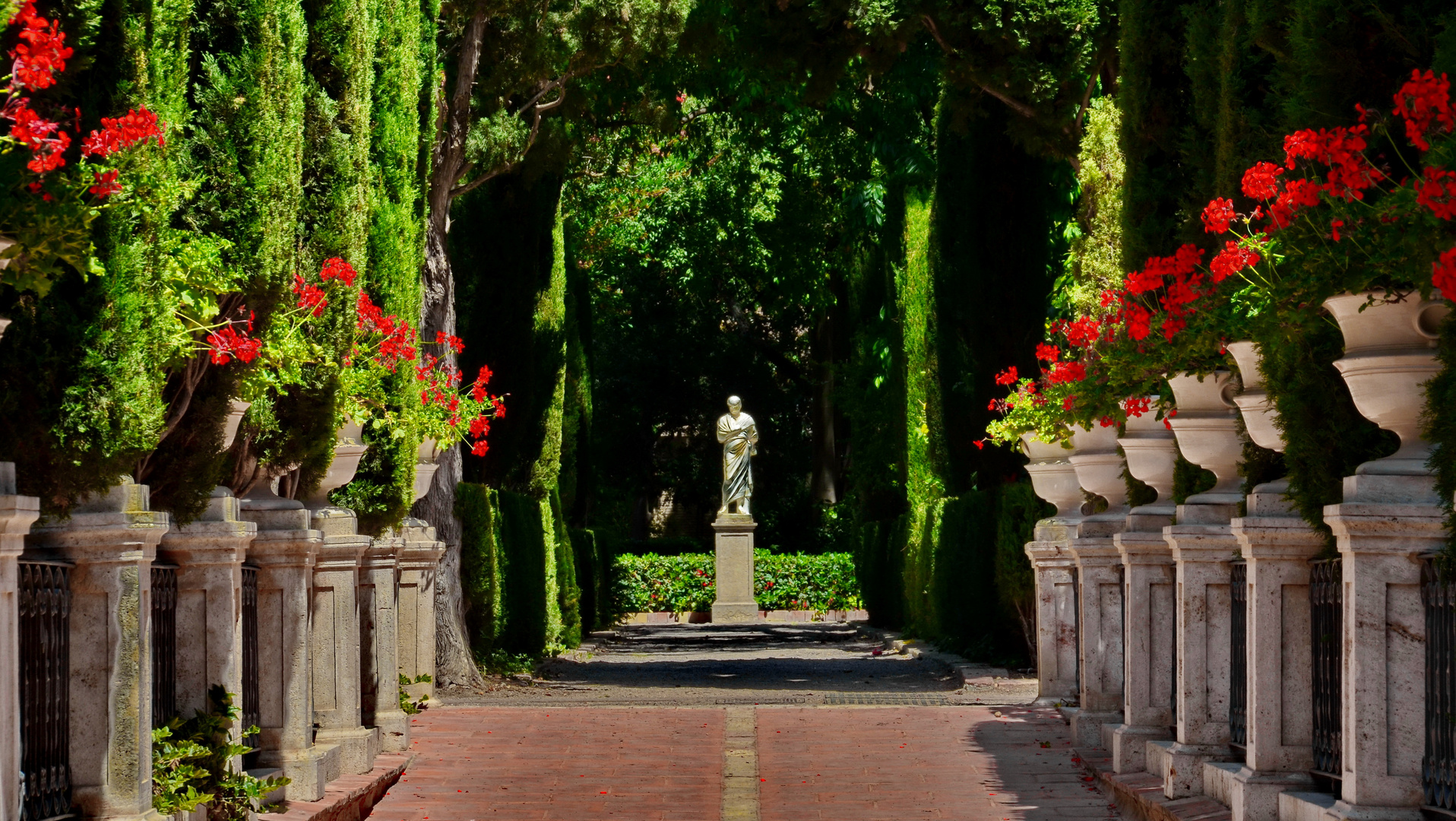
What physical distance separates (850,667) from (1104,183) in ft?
28.2

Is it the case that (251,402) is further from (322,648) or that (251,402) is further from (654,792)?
(654,792)

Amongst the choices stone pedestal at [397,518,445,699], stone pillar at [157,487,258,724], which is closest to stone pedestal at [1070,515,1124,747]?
stone pedestal at [397,518,445,699]

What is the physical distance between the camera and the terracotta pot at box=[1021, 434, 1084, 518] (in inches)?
506

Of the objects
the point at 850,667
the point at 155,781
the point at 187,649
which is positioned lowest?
the point at 850,667

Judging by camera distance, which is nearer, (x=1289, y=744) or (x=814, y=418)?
(x=1289, y=744)

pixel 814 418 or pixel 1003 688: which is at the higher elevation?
pixel 814 418

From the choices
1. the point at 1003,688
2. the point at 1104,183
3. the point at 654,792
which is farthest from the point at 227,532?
the point at 1003,688

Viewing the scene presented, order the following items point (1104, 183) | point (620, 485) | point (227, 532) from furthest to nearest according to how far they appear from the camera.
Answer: point (620, 485) < point (1104, 183) < point (227, 532)

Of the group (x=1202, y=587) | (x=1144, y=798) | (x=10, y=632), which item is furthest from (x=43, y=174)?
(x=1144, y=798)

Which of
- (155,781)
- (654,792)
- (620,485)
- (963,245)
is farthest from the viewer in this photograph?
(620,485)

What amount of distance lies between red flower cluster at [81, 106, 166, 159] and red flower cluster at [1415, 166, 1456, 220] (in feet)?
13.6

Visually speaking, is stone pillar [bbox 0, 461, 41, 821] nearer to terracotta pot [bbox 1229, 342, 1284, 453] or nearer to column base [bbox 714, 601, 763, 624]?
terracotta pot [bbox 1229, 342, 1284, 453]

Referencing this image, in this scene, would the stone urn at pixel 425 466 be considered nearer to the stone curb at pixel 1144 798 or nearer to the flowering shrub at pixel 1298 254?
the flowering shrub at pixel 1298 254

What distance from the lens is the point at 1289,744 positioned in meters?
7.19
